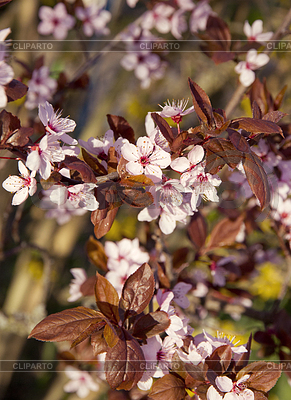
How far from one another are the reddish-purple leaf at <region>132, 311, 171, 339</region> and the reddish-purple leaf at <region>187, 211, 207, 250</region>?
384 millimetres

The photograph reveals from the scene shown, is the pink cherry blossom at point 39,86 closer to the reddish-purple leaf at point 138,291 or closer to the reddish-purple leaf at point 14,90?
the reddish-purple leaf at point 14,90

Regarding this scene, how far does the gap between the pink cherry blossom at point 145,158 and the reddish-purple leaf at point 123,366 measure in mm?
318

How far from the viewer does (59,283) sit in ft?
5.91

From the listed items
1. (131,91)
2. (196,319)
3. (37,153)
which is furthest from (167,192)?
(131,91)

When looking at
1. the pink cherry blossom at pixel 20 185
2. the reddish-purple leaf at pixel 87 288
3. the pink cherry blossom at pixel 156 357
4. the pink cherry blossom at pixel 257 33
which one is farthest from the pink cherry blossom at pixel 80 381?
the pink cherry blossom at pixel 257 33

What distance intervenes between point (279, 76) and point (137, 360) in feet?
7.39

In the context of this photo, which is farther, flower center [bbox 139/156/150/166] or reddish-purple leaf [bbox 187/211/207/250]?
reddish-purple leaf [bbox 187/211/207/250]

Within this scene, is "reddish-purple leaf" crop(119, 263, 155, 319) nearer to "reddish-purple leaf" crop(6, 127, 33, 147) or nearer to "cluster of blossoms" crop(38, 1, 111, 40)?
"reddish-purple leaf" crop(6, 127, 33, 147)

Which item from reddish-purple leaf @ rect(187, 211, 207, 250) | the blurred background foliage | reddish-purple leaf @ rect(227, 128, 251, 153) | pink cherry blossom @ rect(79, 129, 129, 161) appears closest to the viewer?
reddish-purple leaf @ rect(227, 128, 251, 153)

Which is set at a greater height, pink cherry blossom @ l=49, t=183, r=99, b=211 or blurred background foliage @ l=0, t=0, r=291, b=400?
pink cherry blossom @ l=49, t=183, r=99, b=211

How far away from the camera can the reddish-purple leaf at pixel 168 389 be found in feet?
1.75

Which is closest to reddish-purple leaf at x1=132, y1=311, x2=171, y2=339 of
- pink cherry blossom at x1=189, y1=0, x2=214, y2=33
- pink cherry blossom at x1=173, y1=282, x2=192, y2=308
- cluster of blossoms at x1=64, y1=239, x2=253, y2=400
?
cluster of blossoms at x1=64, y1=239, x2=253, y2=400

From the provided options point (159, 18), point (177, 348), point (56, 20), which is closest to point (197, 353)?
point (177, 348)

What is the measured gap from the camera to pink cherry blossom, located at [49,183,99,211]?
488mm
